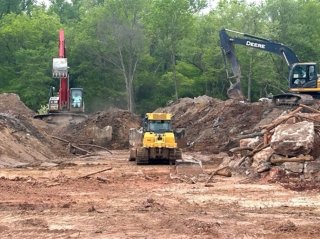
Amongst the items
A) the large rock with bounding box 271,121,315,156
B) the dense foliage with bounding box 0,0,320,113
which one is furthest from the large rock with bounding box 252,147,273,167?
the dense foliage with bounding box 0,0,320,113

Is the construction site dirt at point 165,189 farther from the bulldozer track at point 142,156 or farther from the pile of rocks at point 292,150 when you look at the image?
the bulldozer track at point 142,156

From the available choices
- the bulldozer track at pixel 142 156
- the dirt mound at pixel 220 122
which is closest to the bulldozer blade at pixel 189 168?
the bulldozer track at pixel 142 156

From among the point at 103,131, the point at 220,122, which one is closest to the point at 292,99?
the point at 220,122

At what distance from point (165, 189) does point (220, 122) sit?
17.9 m

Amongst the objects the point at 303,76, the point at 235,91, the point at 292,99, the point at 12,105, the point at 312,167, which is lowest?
the point at 312,167

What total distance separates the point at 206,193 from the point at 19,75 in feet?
160

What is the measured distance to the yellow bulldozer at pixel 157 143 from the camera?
2512 centimetres

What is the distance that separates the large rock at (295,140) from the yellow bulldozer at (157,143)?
652cm

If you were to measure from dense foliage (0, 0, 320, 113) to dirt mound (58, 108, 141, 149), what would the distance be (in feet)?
61.3

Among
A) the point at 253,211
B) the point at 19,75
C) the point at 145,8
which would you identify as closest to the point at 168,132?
the point at 253,211

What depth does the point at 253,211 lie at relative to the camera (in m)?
12.8

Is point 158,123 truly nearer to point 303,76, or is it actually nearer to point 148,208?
point 303,76

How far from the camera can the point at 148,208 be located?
42.8 ft

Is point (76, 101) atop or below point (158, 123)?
atop
